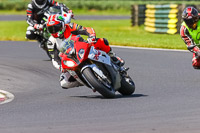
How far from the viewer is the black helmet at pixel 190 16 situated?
12.5 meters

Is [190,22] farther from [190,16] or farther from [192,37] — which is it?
[192,37]

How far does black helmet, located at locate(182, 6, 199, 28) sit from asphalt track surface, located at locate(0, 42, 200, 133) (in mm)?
1146

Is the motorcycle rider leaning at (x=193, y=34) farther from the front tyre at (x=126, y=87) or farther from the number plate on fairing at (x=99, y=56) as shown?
the number plate on fairing at (x=99, y=56)

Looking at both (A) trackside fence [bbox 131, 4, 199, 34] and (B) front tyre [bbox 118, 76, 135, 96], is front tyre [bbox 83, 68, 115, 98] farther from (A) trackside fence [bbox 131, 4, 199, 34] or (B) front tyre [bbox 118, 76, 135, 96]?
(A) trackside fence [bbox 131, 4, 199, 34]

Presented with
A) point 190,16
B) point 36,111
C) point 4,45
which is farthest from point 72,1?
point 36,111

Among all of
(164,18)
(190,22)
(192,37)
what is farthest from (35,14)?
(164,18)

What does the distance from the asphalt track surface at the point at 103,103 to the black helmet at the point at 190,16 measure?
3.76ft

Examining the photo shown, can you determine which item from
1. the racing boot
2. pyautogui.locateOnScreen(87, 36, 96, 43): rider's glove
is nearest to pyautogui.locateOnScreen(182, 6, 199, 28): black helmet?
the racing boot

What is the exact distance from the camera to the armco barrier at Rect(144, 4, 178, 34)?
83.6 feet

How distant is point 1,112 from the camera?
338 inches

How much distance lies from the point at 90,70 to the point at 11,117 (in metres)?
1.72

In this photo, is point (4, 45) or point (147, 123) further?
point (4, 45)

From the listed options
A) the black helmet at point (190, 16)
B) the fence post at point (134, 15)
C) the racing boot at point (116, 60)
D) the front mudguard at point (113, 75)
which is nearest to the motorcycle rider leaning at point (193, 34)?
the black helmet at point (190, 16)

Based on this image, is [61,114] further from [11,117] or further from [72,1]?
[72,1]
